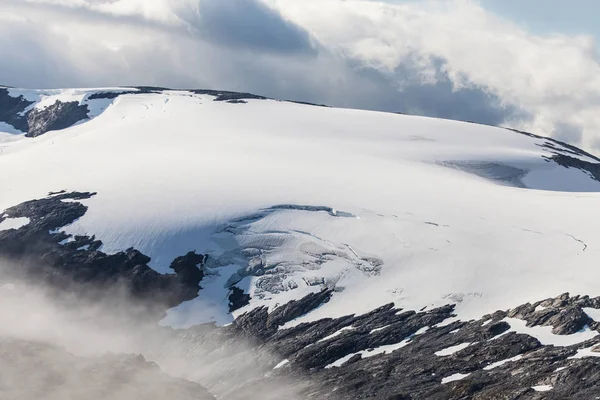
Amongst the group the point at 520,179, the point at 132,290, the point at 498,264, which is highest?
the point at 520,179

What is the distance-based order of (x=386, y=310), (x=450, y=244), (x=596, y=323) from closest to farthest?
1. (x=596, y=323)
2. (x=386, y=310)
3. (x=450, y=244)

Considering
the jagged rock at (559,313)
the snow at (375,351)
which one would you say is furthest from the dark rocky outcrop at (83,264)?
the jagged rock at (559,313)

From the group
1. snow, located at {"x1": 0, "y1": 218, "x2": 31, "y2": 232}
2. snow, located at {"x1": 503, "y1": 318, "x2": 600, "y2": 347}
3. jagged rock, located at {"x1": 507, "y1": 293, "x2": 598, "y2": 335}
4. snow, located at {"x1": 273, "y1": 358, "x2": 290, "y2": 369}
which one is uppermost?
snow, located at {"x1": 0, "y1": 218, "x2": 31, "y2": 232}

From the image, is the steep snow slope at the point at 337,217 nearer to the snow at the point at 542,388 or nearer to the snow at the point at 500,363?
the snow at the point at 500,363

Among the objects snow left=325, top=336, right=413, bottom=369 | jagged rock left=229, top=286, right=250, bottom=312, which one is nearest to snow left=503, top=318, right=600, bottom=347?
snow left=325, top=336, right=413, bottom=369

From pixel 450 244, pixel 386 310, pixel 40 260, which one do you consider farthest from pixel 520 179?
pixel 40 260

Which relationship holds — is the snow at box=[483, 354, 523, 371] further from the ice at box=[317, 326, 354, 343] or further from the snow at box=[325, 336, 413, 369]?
the ice at box=[317, 326, 354, 343]

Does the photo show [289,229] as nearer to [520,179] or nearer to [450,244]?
[450,244]
